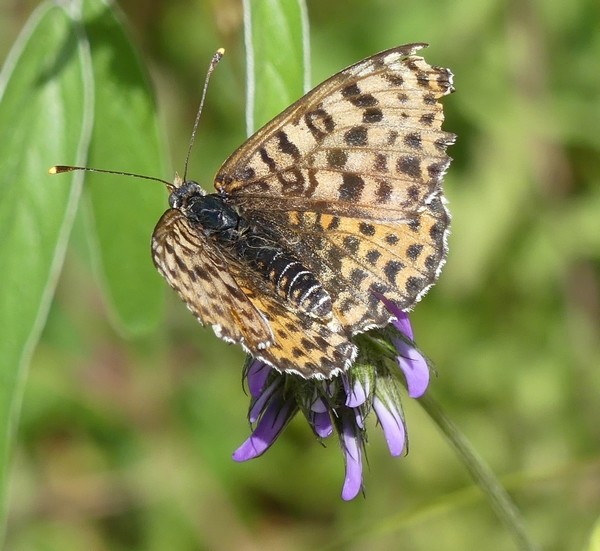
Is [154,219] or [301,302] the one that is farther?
[154,219]

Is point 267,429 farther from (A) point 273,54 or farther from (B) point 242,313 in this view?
(A) point 273,54

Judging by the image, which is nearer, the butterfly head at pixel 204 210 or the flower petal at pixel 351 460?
the flower petal at pixel 351 460

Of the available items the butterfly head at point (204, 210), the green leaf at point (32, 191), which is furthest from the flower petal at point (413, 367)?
the green leaf at point (32, 191)

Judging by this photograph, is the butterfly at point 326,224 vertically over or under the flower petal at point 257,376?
over

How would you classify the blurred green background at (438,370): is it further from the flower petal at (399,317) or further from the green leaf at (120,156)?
the flower petal at (399,317)

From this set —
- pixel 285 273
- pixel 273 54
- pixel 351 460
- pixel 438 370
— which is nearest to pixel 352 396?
pixel 351 460

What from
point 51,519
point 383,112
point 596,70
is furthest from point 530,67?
point 51,519

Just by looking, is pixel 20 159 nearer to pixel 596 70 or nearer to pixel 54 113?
pixel 54 113
